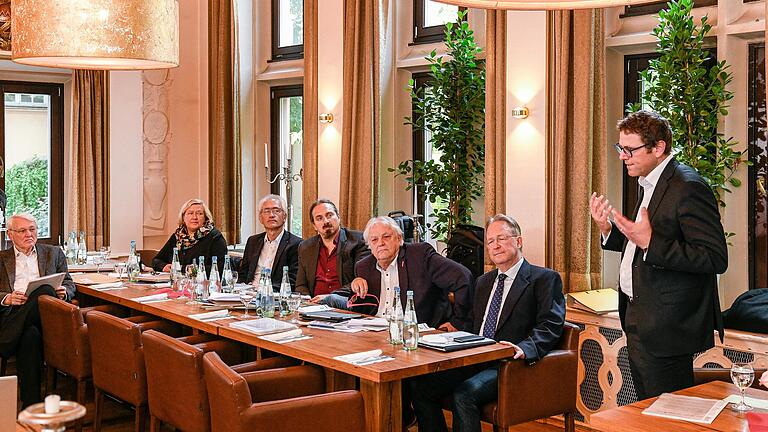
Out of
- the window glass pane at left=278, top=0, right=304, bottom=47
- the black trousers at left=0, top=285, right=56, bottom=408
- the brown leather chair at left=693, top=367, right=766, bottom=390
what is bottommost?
the black trousers at left=0, top=285, right=56, bottom=408

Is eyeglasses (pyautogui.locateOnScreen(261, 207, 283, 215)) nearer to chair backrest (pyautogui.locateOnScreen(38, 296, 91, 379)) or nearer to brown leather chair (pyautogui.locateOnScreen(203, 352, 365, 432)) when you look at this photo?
chair backrest (pyautogui.locateOnScreen(38, 296, 91, 379))

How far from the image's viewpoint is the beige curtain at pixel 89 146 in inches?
360

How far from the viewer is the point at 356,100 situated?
7.76 meters

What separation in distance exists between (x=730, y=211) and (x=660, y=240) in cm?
214

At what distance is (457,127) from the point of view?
6.94 metres

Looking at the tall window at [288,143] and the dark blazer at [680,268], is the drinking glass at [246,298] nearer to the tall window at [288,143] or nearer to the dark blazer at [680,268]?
the dark blazer at [680,268]

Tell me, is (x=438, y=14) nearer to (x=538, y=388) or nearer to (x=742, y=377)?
(x=538, y=388)

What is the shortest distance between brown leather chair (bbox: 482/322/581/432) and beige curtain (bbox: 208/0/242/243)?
5.44m

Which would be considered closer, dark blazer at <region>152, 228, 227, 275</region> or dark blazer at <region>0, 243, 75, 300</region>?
dark blazer at <region>0, 243, 75, 300</region>

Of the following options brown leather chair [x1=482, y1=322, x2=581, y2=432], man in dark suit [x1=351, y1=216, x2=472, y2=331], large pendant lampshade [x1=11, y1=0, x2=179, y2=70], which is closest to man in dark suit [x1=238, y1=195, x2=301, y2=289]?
man in dark suit [x1=351, y1=216, x2=472, y2=331]

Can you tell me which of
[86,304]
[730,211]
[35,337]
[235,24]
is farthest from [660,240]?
[235,24]

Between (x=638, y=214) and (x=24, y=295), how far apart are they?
13.2 ft

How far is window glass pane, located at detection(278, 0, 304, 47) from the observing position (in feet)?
30.4

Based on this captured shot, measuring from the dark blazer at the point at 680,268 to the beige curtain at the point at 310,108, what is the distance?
4.86m
